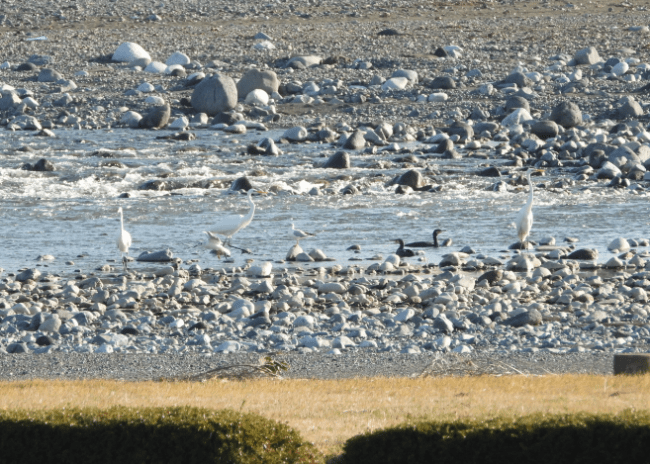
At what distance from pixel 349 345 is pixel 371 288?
2.75 m

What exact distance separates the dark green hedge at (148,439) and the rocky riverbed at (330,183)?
3.92 metres

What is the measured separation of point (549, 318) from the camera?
13.2m

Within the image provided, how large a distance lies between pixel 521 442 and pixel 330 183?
1642 cm

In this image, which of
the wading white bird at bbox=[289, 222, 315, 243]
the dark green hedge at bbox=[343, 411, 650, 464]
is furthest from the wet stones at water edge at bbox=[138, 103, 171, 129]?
the dark green hedge at bbox=[343, 411, 650, 464]

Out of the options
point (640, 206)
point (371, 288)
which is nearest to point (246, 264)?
point (371, 288)

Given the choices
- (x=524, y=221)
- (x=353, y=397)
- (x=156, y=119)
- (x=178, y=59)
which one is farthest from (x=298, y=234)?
(x=178, y=59)

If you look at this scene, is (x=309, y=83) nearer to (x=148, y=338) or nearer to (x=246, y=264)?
(x=246, y=264)

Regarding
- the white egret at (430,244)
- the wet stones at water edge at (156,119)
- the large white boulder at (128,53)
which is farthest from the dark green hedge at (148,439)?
the large white boulder at (128,53)

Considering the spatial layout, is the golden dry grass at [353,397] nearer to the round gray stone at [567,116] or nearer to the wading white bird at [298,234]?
the wading white bird at [298,234]

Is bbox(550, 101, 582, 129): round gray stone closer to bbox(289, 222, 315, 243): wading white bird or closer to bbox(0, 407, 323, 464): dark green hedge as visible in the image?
bbox(289, 222, 315, 243): wading white bird

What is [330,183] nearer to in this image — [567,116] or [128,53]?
[567,116]

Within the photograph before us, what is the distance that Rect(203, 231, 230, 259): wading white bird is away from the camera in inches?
687

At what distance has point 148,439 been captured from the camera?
6.99 meters

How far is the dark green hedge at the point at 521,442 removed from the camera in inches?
264
